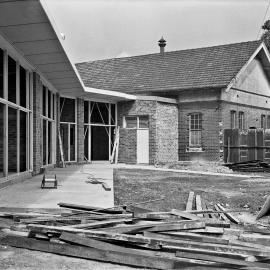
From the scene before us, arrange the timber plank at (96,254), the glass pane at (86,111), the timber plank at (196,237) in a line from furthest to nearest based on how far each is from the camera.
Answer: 1. the glass pane at (86,111)
2. the timber plank at (196,237)
3. the timber plank at (96,254)

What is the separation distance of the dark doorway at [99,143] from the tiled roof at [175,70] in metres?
2.92

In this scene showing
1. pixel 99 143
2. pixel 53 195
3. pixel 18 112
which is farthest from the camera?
pixel 99 143

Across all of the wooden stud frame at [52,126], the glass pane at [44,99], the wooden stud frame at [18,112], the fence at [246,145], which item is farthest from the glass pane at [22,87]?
the fence at [246,145]

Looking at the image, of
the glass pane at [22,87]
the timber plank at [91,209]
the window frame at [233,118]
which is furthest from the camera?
the window frame at [233,118]

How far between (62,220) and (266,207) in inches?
146

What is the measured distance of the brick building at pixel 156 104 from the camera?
65.0 ft

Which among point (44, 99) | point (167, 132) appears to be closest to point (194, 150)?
point (167, 132)

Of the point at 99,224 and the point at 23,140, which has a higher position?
the point at 23,140

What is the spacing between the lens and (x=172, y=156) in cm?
2397

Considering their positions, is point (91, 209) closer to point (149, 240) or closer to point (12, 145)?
point (149, 240)

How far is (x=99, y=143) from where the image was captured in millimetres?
25422

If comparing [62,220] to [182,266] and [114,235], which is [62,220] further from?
[182,266]

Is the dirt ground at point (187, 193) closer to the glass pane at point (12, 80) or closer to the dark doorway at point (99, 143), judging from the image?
the glass pane at point (12, 80)

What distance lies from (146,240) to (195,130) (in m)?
19.4
